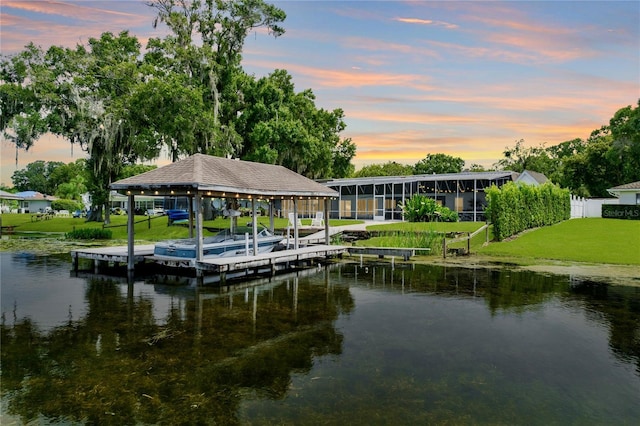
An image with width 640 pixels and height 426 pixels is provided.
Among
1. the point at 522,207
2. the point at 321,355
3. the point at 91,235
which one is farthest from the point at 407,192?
the point at 321,355

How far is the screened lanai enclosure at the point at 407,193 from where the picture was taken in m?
36.6

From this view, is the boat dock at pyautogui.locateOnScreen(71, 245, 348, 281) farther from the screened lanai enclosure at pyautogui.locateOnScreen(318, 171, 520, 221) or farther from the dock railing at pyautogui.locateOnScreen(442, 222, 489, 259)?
the screened lanai enclosure at pyautogui.locateOnScreen(318, 171, 520, 221)

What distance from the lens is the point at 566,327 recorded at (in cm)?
→ 983

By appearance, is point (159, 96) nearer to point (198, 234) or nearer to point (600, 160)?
point (198, 234)

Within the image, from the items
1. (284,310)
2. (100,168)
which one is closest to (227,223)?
(100,168)

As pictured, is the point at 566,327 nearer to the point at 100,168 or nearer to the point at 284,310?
the point at 284,310

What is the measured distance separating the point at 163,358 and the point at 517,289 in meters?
10.8

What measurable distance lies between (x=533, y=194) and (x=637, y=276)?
42.6 ft

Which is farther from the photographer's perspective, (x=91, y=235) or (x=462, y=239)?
(x=91, y=235)

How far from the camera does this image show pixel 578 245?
22281 millimetres

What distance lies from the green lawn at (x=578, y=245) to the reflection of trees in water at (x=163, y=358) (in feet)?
42.3

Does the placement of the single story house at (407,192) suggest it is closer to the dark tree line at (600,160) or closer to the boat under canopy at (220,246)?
the dark tree line at (600,160)

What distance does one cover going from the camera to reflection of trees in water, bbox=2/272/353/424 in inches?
233

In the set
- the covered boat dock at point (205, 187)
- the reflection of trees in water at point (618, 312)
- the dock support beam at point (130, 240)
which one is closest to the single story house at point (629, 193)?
the reflection of trees in water at point (618, 312)
